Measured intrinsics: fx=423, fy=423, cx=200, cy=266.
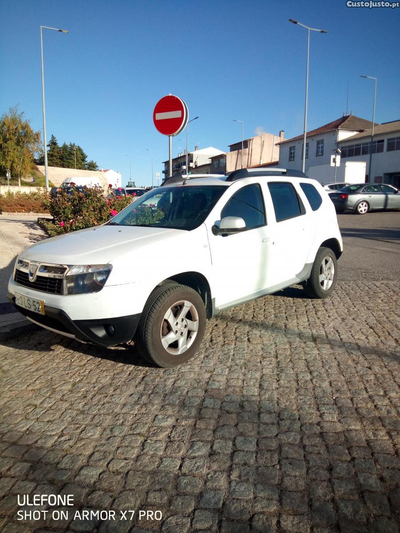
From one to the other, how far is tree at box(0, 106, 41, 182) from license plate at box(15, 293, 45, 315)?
148 feet

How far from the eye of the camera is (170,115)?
6723mm

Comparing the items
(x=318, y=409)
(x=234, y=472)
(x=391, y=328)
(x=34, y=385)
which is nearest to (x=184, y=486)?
(x=234, y=472)

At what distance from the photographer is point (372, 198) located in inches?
851

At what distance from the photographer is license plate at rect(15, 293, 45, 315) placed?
367cm

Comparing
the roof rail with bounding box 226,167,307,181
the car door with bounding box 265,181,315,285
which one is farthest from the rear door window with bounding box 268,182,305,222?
the roof rail with bounding box 226,167,307,181

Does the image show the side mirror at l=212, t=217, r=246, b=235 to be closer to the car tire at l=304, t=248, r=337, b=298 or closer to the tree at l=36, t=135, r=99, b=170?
the car tire at l=304, t=248, r=337, b=298

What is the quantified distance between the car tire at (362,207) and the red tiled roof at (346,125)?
29.8m

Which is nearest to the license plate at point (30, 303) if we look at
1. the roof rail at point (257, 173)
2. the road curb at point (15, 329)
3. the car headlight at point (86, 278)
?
the car headlight at point (86, 278)

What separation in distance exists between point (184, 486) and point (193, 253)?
82.9 inches

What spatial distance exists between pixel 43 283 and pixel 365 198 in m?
20.5

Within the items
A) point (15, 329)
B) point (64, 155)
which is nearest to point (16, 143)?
point (15, 329)

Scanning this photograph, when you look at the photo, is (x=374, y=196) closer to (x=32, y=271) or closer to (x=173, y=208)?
(x=173, y=208)

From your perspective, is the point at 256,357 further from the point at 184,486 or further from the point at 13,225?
the point at 13,225

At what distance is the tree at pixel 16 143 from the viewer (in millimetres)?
43469
